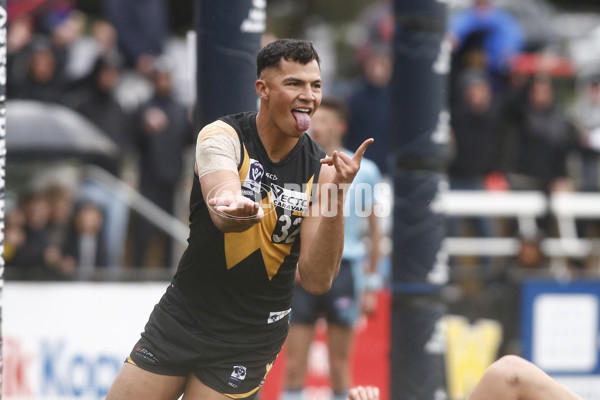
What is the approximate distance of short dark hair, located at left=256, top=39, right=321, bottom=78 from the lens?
416 cm

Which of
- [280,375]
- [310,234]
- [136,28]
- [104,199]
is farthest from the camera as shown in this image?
[136,28]

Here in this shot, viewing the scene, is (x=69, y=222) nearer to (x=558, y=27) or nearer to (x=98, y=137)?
(x=98, y=137)

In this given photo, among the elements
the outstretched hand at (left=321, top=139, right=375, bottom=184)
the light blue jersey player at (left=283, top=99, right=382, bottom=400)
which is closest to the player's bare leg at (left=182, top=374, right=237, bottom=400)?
the outstretched hand at (left=321, top=139, right=375, bottom=184)

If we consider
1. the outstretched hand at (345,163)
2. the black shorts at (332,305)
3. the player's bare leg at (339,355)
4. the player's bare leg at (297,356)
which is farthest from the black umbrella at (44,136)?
the outstretched hand at (345,163)

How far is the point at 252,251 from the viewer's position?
430cm

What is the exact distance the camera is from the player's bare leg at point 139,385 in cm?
432

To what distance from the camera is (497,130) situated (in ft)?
38.6

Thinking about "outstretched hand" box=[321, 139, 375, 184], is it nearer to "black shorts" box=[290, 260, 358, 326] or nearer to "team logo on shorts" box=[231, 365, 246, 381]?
"team logo on shorts" box=[231, 365, 246, 381]

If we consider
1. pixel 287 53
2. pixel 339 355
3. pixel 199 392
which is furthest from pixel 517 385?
pixel 339 355

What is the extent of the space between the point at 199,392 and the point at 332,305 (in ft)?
12.2

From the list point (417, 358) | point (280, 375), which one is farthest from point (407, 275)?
point (280, 375)

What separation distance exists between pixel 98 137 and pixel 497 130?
4.85 meters

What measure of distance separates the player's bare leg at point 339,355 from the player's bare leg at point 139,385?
383 cm

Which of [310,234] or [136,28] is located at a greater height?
[136,28]
